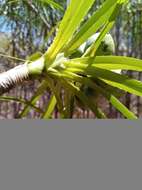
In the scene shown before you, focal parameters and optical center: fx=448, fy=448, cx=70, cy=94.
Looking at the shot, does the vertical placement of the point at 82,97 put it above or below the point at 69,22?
below

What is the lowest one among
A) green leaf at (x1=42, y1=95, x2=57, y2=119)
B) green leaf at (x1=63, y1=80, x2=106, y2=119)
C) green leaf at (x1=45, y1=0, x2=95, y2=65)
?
green leaf at (x1=42, y1=95, x2=57, y2=119)

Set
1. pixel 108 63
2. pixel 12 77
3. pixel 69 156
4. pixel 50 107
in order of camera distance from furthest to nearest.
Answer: pixel 50 107, pixel 108 63, pixel 12 77, pixel 69 156

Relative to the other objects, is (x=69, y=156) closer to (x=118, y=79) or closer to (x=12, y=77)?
(x=12, y=77)

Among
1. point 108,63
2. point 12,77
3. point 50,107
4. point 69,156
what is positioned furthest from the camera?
point 50,107

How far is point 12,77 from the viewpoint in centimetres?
44

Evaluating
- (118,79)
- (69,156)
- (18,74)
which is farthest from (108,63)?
(69,156)

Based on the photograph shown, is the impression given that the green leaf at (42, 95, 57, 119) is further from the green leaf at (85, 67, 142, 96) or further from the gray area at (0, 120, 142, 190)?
the gray area at (0, 120, 142, 190)

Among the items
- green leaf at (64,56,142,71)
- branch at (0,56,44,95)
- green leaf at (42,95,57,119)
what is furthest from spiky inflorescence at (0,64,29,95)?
green leaf at (42,95,57,119)

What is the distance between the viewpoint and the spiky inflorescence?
1.40ft

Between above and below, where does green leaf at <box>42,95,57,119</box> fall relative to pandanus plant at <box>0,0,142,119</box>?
below

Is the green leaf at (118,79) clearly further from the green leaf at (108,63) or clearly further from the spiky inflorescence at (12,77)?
the spiky inflorescence at (12,77)

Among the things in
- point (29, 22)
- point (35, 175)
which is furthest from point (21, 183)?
point (29, 22)

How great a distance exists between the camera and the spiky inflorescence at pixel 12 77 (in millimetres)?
426

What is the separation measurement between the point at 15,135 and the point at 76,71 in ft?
1.16
